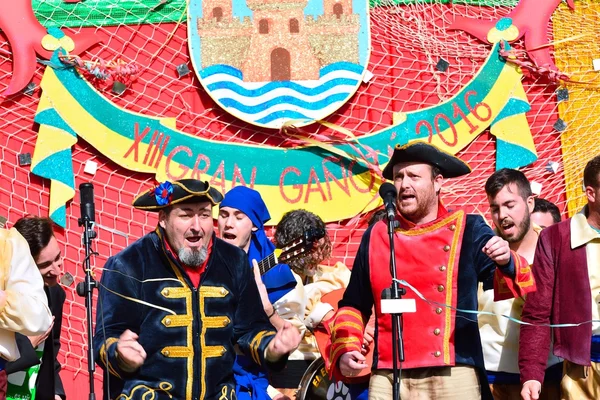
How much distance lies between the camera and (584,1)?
25.2 feet

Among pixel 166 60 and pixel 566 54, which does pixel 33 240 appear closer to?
pixel 166 60

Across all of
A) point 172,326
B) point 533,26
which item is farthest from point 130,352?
point 533,26

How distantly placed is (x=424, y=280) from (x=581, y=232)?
32.4 inches

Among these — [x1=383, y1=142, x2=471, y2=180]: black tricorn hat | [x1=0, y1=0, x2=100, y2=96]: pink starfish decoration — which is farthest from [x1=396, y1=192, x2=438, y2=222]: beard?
[x1=0, y1=0, x2=100, y2=96]: pink starfish decoration

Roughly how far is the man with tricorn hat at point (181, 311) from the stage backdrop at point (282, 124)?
2.39 meters

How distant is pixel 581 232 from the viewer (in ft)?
16.4

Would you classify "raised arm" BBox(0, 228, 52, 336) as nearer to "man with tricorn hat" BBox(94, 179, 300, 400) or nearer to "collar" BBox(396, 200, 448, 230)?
"man with tricorn hat" BBox(94, 179, 300, 400)

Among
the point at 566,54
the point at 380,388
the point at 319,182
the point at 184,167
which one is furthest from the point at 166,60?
the point at 380,388

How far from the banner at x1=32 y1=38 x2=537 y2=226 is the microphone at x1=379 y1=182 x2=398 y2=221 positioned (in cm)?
271

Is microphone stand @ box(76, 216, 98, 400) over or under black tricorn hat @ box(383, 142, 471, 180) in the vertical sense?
under

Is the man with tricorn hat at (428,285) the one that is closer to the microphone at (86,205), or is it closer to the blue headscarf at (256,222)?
the blue headscarf at (256,222)

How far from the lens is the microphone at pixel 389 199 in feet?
14.7

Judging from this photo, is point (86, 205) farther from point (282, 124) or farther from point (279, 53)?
point (279, 53)

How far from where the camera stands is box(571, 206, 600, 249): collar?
496 centimetres
